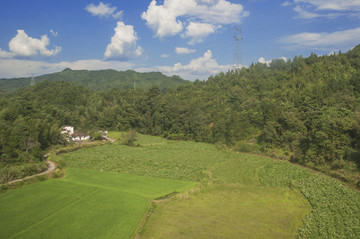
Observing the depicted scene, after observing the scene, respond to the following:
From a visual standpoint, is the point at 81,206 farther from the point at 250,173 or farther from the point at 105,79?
the point at 105,79

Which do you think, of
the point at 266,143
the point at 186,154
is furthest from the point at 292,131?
the point at 186,154

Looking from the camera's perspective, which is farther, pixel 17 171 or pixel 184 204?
pixel 17 171

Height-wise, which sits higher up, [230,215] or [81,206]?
[81,206]

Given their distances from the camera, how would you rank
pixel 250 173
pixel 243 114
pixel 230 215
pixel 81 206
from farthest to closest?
pixel 243 114, pixel 250 173, pixel 81 206, pixel 230 215

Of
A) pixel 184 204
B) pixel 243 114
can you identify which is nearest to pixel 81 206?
pixel 184 204

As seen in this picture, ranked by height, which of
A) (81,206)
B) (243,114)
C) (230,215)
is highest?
(243,114)

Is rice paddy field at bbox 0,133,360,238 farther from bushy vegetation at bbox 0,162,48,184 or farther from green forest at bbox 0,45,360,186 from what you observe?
green forest at bbox 0,45,360,186

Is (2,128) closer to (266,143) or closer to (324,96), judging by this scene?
(266,143)

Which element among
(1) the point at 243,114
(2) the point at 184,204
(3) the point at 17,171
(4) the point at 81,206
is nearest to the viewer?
(4) the point at 81,206
